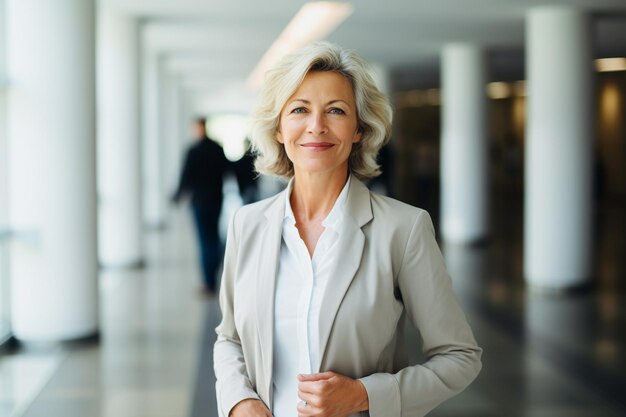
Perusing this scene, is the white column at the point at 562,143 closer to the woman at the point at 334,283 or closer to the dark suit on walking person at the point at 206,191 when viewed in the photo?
the dark suit on walking person at the point at 206,191

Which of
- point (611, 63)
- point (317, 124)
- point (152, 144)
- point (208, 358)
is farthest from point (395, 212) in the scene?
point (611, 63)

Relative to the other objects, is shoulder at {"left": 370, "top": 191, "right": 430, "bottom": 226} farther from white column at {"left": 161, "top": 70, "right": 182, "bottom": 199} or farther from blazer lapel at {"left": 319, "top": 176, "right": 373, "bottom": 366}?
white column at {"left": 161, "top": 70, "right": 182, "bottom": 199}

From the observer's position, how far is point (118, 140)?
14.0 metres

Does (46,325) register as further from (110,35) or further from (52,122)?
(110,35)

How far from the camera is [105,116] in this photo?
1396cm

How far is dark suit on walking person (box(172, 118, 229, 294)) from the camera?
36.9ft

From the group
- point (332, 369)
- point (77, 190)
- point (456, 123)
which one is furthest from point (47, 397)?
point (456, 123)

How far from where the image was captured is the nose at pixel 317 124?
218 cm

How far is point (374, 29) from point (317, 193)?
1352cm

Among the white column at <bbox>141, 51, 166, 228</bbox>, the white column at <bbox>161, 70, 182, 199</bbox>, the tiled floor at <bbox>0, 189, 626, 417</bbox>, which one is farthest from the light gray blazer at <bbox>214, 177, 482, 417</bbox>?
the white column at <bbox>161, 70, 182, 199</bbox>

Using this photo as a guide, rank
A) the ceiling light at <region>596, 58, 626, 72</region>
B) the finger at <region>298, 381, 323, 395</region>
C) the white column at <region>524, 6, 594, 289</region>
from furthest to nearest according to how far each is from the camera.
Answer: the ceiling light at <region>596, 58, 626, 72</region>
the white column at <region>524, 6, 594, 289</region>
the finger at <region>298, 381, 323, 395</region>

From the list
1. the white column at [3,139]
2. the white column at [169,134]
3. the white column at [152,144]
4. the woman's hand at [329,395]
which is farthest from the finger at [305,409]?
the white column at [169,134]

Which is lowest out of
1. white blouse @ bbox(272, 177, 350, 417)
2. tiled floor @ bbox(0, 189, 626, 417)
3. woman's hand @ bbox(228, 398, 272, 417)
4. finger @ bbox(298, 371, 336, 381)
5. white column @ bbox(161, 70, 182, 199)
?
tiled floor @ bbox(0, 189, 626, 417)

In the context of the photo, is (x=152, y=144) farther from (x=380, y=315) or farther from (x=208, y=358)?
(x=380, y=315)
